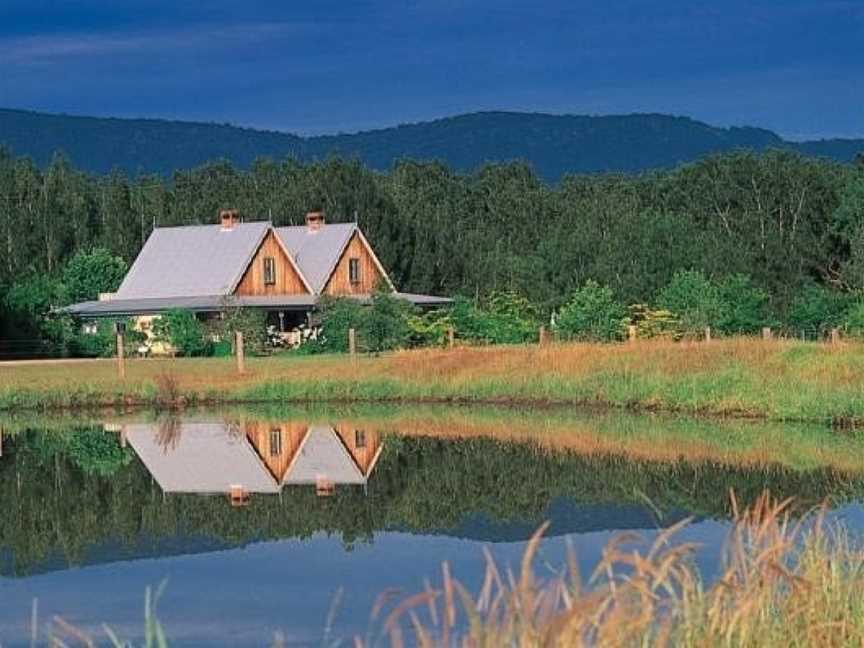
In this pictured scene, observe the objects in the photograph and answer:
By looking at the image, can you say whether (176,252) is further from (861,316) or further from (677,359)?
(677,359)

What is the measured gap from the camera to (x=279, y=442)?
23.9 meters

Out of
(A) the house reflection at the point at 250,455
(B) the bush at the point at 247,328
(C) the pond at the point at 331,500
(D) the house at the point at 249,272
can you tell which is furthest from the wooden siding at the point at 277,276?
(A) the house reflection at the point at 250,455

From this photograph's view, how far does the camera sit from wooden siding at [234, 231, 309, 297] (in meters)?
51.1

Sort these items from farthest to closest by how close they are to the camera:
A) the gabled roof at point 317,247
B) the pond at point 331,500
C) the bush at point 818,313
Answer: the gabled roof at point 317,247 → the bush at point 818,313 → the pond at point 331,500

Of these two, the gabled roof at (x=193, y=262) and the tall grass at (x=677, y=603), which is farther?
the gabled roof at (x=193, y=262)

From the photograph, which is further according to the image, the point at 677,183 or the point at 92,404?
the point at 677,183

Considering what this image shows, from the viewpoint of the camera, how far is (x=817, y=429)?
74.2 ft

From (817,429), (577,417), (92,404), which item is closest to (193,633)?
(817,429)

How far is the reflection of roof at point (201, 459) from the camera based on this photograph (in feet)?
64.5

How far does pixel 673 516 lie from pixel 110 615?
5875mm

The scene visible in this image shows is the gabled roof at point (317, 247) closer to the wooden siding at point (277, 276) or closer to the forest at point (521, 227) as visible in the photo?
the wooden siding at point (277, 276)

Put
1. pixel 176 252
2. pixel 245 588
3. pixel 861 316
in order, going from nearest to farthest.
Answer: pixel 245 588, pixel 861 316, pixel 176 252

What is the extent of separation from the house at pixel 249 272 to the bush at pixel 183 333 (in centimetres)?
284

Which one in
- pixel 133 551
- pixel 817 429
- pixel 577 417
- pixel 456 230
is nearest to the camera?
pixel 133 551
